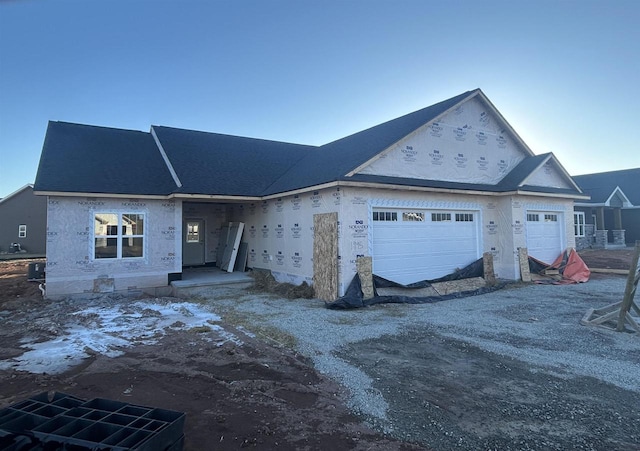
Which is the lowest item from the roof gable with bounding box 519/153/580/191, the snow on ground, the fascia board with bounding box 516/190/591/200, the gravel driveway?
the snow on ground

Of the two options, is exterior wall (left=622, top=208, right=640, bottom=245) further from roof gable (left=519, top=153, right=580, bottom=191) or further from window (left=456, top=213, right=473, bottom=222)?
window (left=456, top=213, right=473, bottom=222)

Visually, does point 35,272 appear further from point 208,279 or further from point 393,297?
point 393,297

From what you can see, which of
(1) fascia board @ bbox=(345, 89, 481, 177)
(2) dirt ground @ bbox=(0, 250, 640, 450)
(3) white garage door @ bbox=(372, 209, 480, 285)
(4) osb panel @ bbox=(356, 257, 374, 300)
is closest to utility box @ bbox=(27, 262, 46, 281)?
(2) dirt ground @ bbox=(0, 250, 640, 450)

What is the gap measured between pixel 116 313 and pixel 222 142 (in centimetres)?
987

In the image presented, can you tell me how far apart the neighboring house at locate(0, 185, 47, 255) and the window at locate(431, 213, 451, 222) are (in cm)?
3075

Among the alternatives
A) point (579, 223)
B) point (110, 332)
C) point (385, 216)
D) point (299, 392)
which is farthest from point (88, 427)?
point (579, 223)

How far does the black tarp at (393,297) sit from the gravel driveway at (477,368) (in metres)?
0.35

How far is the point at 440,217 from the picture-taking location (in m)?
11.6

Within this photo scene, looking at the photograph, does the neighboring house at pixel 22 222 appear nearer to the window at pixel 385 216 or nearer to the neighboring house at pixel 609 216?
the window at pixel 385 216

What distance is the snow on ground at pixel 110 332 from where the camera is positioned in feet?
17.9

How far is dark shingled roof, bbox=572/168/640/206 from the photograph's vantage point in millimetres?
27141

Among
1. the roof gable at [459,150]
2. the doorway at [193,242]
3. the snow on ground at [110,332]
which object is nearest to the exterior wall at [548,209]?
the roof gable at [459,150]

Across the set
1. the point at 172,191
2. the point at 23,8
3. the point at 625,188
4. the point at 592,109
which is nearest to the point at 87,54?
the point at 172,191

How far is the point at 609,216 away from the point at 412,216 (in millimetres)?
27301
